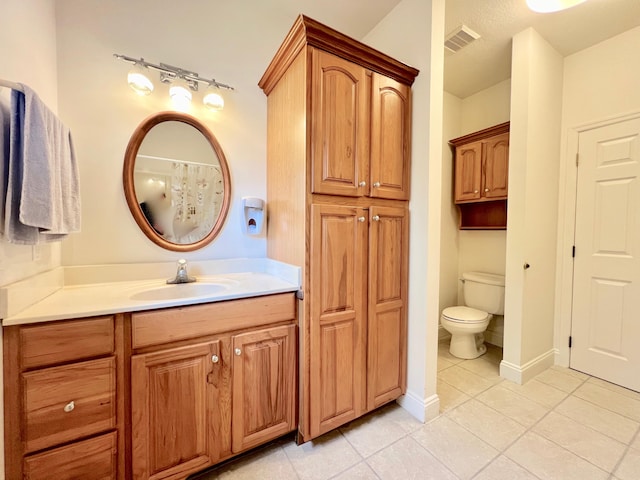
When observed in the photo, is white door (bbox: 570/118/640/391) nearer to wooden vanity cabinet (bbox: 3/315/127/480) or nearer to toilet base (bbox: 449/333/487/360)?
toilet base (bbox: 449/333/487/360)

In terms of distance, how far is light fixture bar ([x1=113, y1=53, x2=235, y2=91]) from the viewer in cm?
146

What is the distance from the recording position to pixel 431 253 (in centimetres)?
154

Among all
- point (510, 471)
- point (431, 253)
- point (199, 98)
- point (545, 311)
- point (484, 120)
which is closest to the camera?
point (510, 471)

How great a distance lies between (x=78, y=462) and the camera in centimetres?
94

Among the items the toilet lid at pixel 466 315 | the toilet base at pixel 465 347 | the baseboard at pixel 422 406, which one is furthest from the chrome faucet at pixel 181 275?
the toilet base at pixel 465 347

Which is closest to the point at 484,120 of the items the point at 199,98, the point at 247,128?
the point at 247,128

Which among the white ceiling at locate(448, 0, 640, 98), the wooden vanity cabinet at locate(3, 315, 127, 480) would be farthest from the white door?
the wooden vanity cabinet at locate(3, 315, 127, 480)

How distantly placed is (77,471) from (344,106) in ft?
6.29

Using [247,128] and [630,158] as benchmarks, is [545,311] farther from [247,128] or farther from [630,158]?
[247,128]

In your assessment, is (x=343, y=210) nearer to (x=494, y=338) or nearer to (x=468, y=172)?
(x=468, y=172)

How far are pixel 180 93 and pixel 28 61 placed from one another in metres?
0.63

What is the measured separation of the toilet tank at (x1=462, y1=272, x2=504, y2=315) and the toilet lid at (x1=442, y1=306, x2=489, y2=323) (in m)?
0.10

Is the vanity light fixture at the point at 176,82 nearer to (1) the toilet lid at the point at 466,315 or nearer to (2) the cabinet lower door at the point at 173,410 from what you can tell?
(2) the cabinet lower door at the point at 173,410

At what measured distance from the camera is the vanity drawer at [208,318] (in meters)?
1.03
